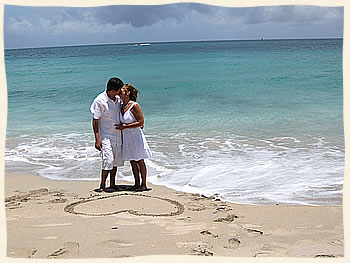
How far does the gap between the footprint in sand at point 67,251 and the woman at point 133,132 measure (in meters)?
2.52

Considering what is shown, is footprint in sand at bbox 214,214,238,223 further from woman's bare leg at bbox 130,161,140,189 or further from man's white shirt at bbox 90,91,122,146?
man's white shirt at bbox 90,91,122,146

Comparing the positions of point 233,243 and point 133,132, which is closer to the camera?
point 233,243

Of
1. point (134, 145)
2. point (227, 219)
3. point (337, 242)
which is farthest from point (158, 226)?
point (134, 145)

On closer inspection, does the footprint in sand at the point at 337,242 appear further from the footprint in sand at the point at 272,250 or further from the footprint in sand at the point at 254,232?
the footprint in sand at the point at 254,232

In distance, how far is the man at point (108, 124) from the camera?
6348mm

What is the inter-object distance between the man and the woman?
3.3 inches

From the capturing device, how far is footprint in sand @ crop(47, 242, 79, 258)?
13.0 ft

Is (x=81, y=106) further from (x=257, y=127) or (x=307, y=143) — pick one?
(x=307, y=143)

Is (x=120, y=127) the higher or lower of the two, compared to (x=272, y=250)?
higher

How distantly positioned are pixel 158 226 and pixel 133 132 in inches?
78.4

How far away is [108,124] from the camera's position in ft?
21.3

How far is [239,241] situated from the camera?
4496 mm

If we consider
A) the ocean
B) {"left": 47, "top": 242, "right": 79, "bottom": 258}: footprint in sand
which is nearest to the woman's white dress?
the ocean

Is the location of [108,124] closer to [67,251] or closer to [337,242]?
[67,251]
